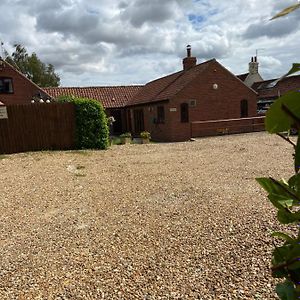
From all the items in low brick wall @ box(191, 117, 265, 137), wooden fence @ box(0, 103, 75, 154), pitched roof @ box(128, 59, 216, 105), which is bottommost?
low brick wall @ box(191, 117, 265, 137)

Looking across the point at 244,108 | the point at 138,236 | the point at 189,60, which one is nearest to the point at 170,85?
the point at 189,60

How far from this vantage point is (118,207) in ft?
20.1

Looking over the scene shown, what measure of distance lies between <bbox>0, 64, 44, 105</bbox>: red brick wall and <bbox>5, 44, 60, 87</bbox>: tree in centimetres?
2103

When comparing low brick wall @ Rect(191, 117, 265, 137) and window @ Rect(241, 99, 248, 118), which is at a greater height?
window @ Rect(241, 99, 248, 118)

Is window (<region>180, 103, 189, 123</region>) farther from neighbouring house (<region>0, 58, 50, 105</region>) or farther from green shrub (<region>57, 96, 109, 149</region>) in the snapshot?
neighbouring house (<region>0, 58, 50, 105</region>)

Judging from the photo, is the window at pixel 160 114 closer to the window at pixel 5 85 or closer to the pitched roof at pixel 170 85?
the pitched roof at pixel 170 85

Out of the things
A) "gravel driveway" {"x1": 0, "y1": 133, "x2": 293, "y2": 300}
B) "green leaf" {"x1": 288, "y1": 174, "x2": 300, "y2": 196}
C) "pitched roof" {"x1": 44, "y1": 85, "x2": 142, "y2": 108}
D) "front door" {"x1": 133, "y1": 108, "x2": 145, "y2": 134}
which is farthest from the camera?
"pitched roof" {"x1": 44, "y1": 85, "x2": 142, "y2": 108}

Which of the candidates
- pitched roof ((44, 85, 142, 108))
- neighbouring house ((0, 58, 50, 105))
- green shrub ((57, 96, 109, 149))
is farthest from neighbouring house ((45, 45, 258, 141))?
neighbouring house ((0, 58, 50, 105))

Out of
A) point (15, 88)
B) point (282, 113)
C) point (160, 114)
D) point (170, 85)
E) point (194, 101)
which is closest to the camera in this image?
point (282, 113)

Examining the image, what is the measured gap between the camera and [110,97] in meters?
29.8

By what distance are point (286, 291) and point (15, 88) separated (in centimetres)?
2817

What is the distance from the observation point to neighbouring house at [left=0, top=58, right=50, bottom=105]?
84.1 feet

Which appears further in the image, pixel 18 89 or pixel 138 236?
pixel 18 89

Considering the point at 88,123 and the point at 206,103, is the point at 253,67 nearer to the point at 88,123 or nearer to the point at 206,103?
the point at 206,103
